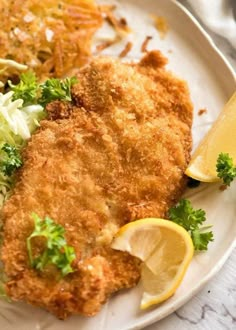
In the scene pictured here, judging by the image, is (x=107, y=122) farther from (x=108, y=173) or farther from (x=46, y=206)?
(x=46, y=206)

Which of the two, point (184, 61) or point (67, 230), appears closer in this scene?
point (67, 230)

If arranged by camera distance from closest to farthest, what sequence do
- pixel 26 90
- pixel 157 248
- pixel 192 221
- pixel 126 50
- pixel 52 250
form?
pixel 52 250 → pixel 157 248 → pixel 192 221 → pixel 26 90 → pixel 126 50

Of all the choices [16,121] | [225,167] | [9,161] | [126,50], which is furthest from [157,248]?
[126,50]

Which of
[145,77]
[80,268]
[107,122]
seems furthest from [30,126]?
[80,268]

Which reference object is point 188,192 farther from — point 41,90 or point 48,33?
point 48,33

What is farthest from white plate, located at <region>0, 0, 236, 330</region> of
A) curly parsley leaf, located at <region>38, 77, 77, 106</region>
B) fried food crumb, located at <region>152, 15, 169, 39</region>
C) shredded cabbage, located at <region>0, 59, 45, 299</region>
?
shredded cabbage, located at <region>0, 59, 45, 299</region>

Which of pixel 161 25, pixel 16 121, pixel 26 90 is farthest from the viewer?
pixel 161 25
